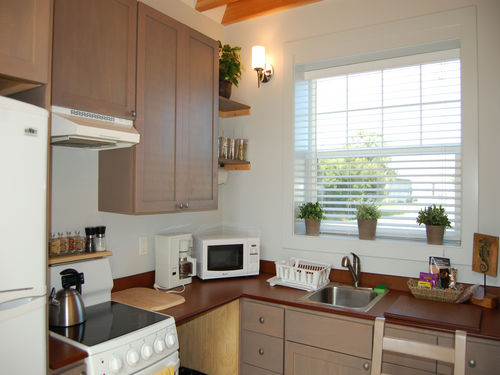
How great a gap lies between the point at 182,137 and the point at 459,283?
6.28ft

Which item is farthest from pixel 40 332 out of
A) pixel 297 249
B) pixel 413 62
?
pixel 413 62

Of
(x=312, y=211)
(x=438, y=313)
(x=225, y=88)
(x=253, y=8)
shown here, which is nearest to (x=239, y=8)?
(x=253, y=8)

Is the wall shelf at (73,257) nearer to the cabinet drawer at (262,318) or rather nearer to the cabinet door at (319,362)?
the cabinet drawer at (262,318)

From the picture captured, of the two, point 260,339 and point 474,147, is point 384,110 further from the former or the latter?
point 260,339

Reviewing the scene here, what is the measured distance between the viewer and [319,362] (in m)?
2.14

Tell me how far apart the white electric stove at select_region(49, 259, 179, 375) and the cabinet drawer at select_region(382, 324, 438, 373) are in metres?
1.08

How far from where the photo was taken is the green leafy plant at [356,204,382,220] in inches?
103

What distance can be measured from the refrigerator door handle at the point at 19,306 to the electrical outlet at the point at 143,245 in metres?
1.18

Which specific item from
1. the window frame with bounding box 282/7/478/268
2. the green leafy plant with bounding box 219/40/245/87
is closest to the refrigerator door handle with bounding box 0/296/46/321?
the window frame with bounding box 282/7/478/268

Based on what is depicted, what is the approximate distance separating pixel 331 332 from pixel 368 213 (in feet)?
2.92

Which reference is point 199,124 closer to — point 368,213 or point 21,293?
point 368,213

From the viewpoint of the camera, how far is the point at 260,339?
235 cm

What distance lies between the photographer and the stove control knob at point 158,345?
173 centimetres

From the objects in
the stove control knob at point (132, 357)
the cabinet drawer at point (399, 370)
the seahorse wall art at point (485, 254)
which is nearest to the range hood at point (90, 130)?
the stove control knob at point (132, 357)
